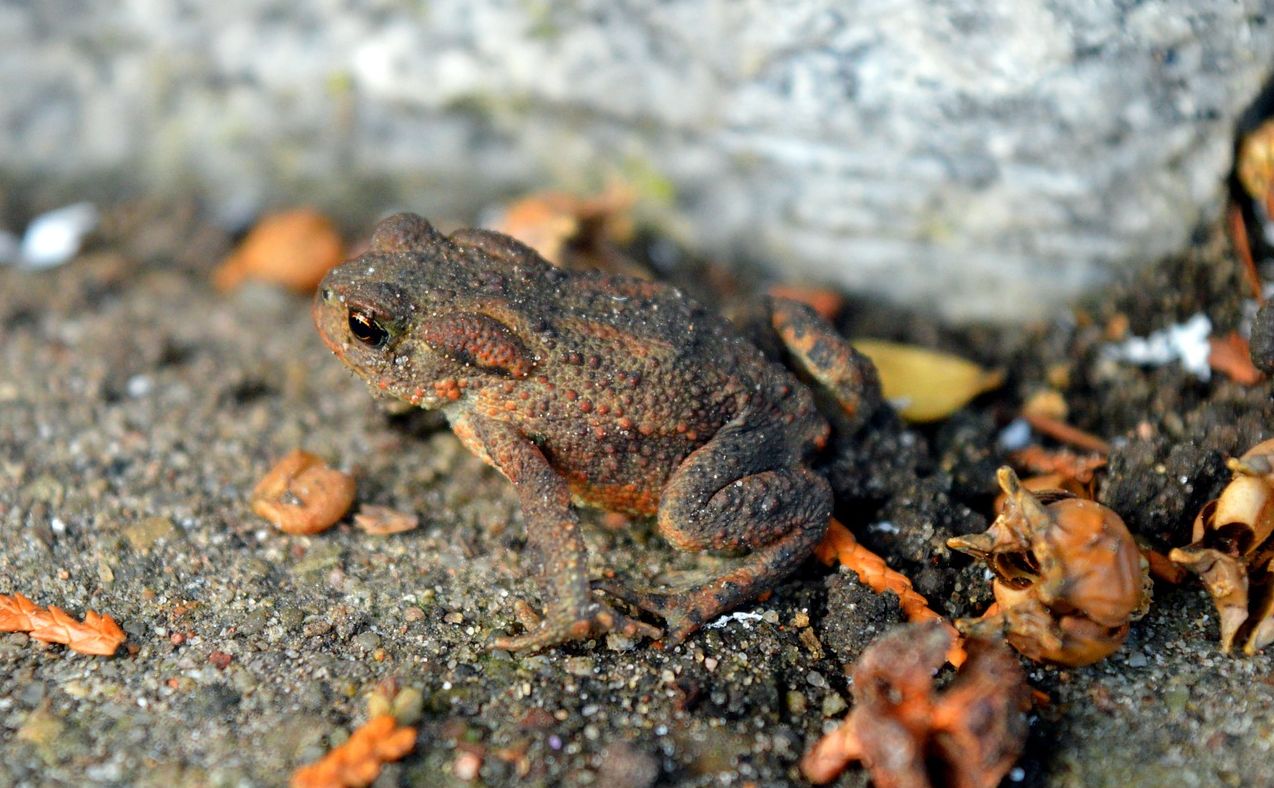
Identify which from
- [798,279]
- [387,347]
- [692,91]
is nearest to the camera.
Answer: [387,347]

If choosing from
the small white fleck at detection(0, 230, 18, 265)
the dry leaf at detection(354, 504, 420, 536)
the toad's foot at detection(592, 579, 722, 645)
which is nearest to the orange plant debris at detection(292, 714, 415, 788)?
the toad's foot at detection(592, 579, 722, 645)

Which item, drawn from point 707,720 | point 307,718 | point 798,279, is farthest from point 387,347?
point 798,279

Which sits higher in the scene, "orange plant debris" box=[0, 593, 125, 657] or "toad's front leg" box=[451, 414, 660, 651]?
"toad's front leg" box=[451, 414, 660, 651]

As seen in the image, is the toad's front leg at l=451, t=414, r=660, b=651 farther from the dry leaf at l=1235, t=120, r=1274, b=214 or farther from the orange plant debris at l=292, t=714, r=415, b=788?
the dry leaf at l=1235, t=120, r=1274, b=214

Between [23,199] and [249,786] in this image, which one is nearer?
[249,786]

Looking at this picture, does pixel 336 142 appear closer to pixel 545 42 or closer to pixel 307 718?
pixel 545 42

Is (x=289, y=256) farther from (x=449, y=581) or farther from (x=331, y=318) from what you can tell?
(x=449, y=581)

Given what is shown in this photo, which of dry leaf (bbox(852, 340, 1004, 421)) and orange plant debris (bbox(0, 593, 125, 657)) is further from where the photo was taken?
dry leaf (bbox(852, 340, 1004, 421))

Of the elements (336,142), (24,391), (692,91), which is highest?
(692,91)
